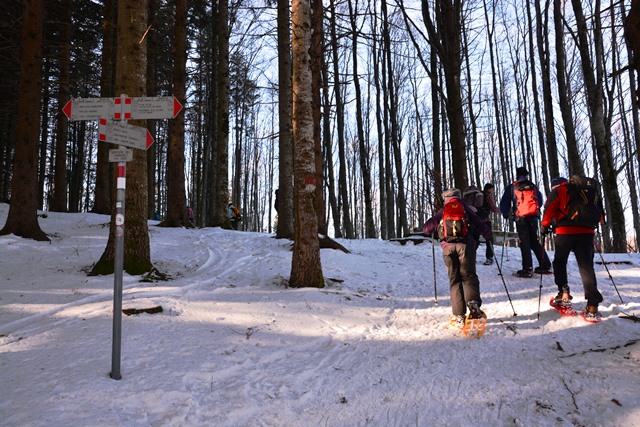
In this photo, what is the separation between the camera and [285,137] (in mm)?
10977

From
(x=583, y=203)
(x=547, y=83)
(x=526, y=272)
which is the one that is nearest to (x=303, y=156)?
(x=583, y=203)

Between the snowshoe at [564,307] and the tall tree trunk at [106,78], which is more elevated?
the tall tree trunk at [106,78]

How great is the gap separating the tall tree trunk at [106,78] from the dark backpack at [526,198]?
40.1 feet

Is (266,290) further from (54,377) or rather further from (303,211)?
(54,377)

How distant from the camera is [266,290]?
20.2ft

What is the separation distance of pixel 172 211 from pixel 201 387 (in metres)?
11.3

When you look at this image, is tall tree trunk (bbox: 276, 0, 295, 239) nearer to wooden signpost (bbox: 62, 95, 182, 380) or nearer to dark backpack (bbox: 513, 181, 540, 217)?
dark backpack (bbox: 513, 181, 540, 217)

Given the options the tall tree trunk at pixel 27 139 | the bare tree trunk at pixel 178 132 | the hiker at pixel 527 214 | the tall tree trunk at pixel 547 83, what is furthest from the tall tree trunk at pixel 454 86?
the tall tree trunk at pixel 27 139

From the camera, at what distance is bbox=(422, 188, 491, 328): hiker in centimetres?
441

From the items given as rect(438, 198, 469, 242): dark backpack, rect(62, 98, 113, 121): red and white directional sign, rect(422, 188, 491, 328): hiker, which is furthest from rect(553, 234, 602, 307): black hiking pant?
rect(62, 98, 113, 121): red and white directional sign

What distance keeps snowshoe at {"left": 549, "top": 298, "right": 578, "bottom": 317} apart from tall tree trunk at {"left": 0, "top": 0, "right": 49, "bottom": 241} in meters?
11.6

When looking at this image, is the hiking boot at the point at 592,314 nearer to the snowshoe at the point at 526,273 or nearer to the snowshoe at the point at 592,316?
the snowshoe at the point at 592,316

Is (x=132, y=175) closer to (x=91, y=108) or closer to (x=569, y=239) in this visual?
(x=91, y=108)

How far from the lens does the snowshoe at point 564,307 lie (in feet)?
15.0
